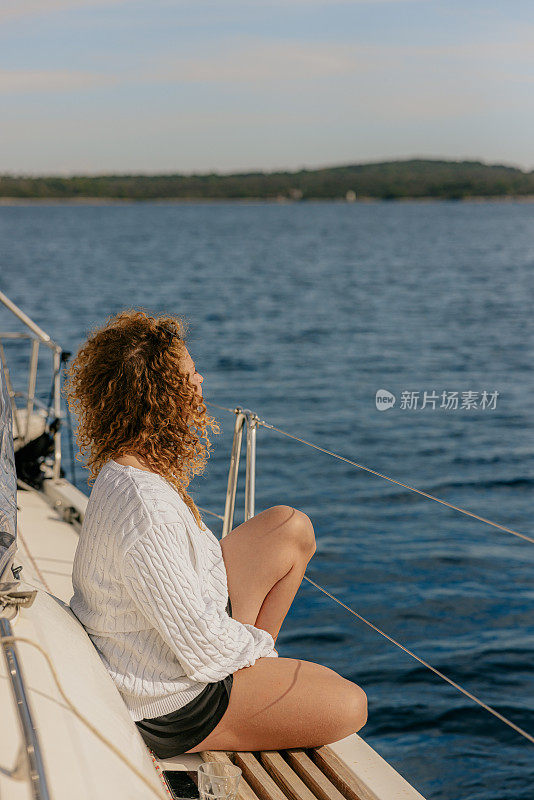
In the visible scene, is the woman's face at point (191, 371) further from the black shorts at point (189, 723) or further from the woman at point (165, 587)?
the black shorts at point (189, 723)

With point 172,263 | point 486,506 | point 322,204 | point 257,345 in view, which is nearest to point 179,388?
point 486,506

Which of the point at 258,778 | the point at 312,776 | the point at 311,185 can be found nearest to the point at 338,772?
the point at 312,776

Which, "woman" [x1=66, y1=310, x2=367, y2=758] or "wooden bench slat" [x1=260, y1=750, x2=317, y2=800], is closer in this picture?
"woman" [x1=66, y1=310, x2=367, y2=758]

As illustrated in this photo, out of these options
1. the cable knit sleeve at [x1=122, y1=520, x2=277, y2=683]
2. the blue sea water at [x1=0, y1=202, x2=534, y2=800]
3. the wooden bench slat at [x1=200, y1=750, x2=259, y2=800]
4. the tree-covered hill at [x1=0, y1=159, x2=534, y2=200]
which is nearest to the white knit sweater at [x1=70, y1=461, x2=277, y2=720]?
the cable knit sleeve at [x1=122, y1=520, x2=277, y2=683]

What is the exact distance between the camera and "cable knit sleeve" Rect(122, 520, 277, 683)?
5.27 ft

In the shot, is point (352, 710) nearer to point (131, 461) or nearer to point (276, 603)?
point (276, 603)

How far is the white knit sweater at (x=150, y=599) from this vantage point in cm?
161

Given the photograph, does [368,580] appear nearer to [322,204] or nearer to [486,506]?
[486,506]

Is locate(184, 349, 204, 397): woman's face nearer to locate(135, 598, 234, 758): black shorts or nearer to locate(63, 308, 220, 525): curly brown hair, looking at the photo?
locate(63, 308, 220, 525): curly brown hair

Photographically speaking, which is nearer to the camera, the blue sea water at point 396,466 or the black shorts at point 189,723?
the black shorts at point 189,723

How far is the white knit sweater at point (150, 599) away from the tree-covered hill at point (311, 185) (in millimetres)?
65059

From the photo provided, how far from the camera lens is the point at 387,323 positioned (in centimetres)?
1562

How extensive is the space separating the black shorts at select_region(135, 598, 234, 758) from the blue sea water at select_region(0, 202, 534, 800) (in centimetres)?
177

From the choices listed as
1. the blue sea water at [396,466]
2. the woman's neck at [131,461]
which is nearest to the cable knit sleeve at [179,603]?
the woman's neck at [131,461]
